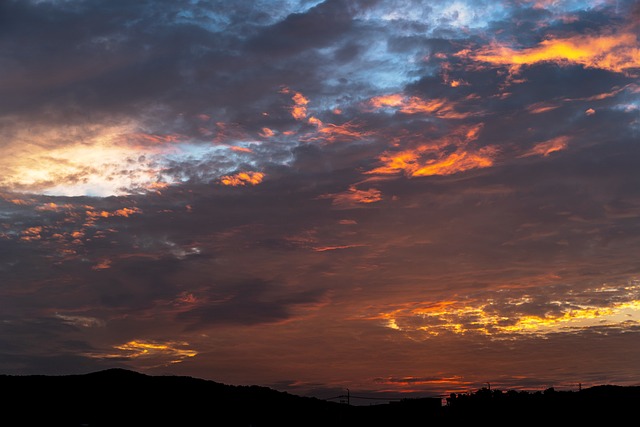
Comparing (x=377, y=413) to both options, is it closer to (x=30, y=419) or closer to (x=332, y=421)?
(x=332, y=421)

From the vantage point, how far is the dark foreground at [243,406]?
96.6 m

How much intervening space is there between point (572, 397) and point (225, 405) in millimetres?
66509

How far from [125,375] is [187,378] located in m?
16.2

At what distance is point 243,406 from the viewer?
136 metres

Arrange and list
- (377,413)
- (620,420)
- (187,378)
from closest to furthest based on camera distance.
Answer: (620,420), (377,413), (187,378)

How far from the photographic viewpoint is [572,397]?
104m

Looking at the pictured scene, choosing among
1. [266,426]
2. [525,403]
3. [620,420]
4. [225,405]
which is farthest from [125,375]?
[620,420]

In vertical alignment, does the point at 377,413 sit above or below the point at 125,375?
below

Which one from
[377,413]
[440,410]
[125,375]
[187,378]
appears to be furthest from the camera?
[187,378]

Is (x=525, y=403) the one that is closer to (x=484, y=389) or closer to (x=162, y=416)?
(x=484, y=389)

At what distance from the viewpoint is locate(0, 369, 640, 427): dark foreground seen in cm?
9662

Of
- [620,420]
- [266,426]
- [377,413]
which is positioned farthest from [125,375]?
[620,420]

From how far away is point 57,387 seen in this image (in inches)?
5133

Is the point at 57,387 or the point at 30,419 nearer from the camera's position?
the point at 30,419
